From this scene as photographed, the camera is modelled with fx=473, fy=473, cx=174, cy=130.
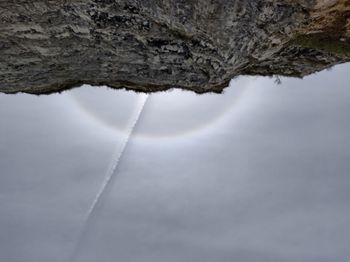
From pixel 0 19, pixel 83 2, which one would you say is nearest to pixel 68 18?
pixel 83 2

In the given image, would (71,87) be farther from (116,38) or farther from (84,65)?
(116,38)

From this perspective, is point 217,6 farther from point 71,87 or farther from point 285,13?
point 71,87

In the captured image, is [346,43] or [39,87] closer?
[346,43]

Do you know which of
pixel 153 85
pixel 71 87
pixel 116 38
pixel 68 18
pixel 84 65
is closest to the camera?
pixel 68 18

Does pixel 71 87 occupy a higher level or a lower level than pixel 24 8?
higher

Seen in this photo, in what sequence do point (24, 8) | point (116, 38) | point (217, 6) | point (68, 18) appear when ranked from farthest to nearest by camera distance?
point (116, 38)
point (68, 18)
point (24, 8)
point (217, 6)

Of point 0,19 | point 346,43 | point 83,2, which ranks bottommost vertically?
point 0,19
